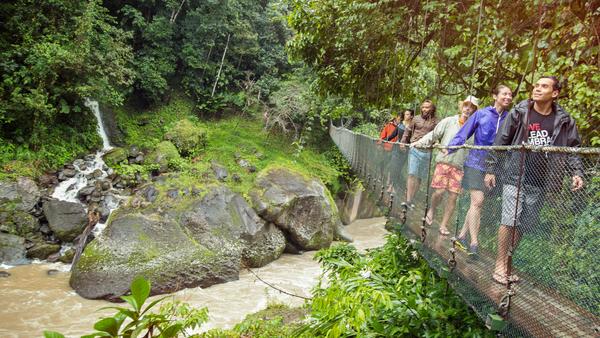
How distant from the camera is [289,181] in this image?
29.8 ft

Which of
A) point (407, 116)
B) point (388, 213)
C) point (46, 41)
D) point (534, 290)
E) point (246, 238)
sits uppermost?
point (46, 41)

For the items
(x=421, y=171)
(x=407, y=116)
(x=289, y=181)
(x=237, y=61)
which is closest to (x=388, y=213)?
(x=421, y=171)

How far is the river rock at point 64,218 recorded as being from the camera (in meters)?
7.35

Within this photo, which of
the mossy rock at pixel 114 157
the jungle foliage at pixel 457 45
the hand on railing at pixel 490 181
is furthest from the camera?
the mossy rock at pixel 114 157

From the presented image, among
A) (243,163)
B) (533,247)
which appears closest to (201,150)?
(243,163)

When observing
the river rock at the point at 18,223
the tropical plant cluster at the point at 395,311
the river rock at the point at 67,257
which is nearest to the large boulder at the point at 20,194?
the river rock at the point at 18,223

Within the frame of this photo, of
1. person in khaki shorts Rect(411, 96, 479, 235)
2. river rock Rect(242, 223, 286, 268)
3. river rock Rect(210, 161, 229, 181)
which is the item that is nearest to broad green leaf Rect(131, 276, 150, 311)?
person in khaki shorts Rect(411, 96, 479, 235)

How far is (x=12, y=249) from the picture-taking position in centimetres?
676

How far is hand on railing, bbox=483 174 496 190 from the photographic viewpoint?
1.74 metres

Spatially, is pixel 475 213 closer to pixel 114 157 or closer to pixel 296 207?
pixel 296 207

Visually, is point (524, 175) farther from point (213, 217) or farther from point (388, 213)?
point (213, 217)

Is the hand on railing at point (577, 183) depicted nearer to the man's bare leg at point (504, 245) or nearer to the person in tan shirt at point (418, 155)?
the man's bare leg at point (504, 245)

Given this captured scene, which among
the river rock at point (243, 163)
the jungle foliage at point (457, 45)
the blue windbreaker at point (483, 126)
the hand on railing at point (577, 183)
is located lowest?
the river rock at point (243, 163)

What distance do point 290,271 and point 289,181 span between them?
7.29ft
